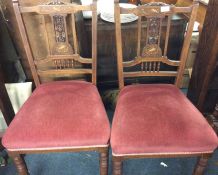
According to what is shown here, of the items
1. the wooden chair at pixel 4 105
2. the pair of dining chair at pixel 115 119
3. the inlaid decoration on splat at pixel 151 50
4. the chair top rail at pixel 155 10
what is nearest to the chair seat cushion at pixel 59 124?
the pair of dining chair at pixel 115 119

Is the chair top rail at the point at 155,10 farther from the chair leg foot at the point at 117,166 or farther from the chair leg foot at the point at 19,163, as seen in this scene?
the chair leg foot at the point at 19,163

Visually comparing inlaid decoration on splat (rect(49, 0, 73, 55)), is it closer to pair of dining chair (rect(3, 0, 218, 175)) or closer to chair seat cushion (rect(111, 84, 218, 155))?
pair of dining chair (rect(3, 0, 218, 175))

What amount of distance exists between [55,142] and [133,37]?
0.98 m

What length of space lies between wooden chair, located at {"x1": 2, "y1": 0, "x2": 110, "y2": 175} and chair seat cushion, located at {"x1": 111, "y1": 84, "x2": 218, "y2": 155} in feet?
0.25

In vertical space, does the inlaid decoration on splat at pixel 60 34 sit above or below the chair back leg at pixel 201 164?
above

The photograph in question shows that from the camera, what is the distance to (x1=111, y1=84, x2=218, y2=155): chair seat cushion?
0.88 meters

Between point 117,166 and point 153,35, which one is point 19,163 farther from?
point 153,35

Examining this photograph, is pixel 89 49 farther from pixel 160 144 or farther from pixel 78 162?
pixel 160 144

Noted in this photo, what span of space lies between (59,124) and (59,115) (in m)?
0.06

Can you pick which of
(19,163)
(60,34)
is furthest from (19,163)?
(60,34)

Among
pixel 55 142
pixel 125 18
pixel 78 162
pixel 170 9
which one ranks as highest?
pixel 170 9

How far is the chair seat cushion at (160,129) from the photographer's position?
88 centimetres

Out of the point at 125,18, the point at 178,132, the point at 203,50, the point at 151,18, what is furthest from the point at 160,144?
the point at 125,18

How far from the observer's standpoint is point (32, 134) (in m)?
0.91
